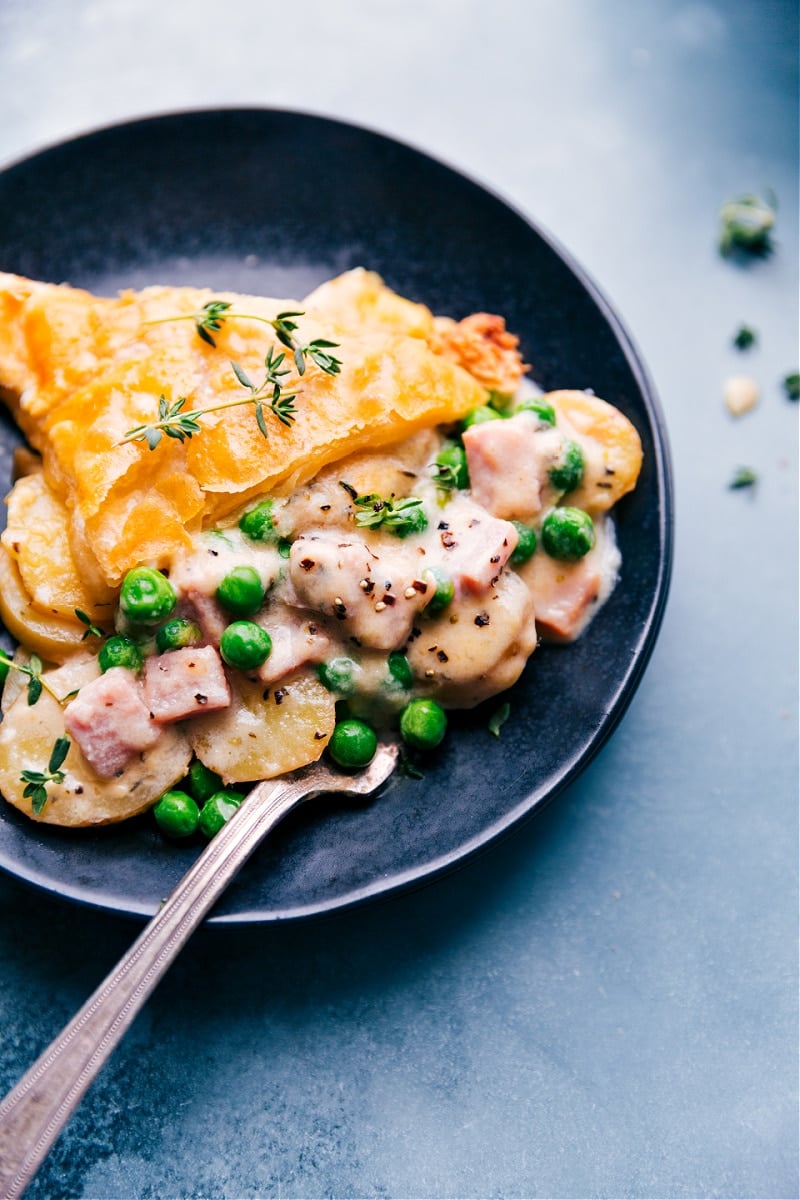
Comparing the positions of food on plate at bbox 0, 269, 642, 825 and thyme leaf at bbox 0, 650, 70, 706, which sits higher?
food on plate at bbox 0, 269, 642, 825

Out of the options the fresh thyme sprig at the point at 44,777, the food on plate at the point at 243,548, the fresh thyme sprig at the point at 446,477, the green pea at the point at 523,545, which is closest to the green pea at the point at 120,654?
the food on plate at the point at 243,548

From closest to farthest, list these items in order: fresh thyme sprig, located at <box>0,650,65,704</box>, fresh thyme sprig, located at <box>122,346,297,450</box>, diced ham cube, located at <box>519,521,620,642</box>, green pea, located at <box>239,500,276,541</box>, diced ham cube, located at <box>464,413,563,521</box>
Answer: fresh thyme sprig, located at <box>122,346,297,450</box> → fresh thyme sprig, located at <box>0,650,65,704</box> → green pea, located at <box>239,500,276,541</box> → diced ham cube, located at <box>464,413,563,521</box> → diced ham cube, located at <box>519,521,620,642</box>

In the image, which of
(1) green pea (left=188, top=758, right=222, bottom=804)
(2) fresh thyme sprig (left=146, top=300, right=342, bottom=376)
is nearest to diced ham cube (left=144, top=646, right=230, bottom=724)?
(1) green pea (left=188, top=758, right=222, bottom=804)

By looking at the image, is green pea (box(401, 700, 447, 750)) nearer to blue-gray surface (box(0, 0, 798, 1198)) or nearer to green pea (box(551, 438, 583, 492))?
blue-gray surface (box(0, 0, 798, 1198))

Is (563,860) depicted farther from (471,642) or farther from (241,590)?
(241,590)

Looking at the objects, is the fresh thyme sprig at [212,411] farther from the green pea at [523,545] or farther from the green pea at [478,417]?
the green pea at [523,545]

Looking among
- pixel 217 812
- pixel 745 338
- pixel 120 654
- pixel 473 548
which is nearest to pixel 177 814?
Answer: pixel 217 812
